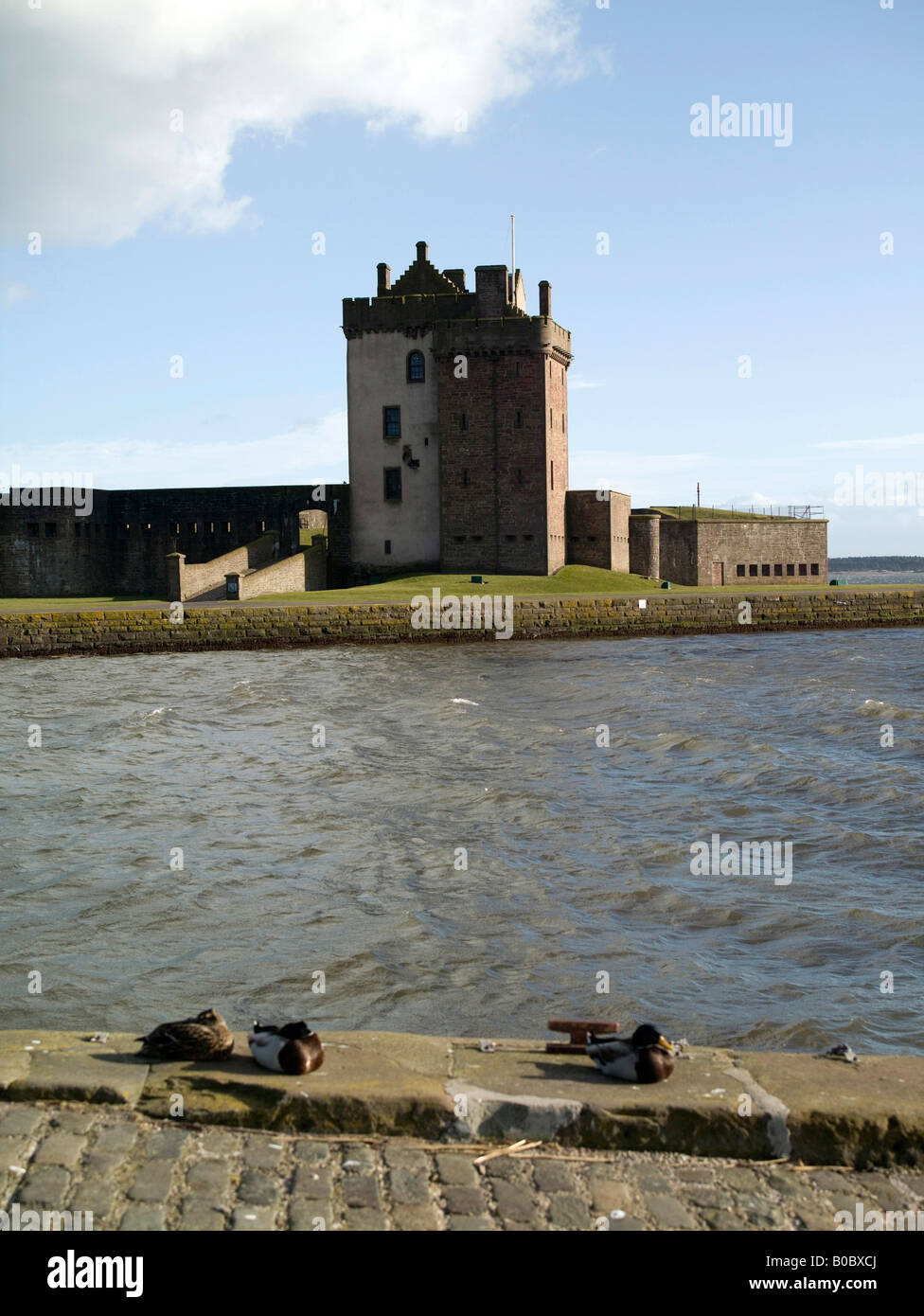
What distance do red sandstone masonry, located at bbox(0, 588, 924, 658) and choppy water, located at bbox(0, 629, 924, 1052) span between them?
52.6 ft

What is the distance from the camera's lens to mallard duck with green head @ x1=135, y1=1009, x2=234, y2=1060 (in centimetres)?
583

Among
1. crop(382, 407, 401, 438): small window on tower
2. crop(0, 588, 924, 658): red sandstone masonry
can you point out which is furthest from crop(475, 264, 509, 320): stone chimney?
crop(0, 588, 924, 658): red sandstone masonry

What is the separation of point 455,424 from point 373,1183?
2077 inches

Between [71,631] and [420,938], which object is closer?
[420,938]

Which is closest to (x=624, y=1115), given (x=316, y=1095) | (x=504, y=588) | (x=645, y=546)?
(x=316, y=1095)

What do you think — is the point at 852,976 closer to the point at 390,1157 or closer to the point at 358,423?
the point at 390,1157

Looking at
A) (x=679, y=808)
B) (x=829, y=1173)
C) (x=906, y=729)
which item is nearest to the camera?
(x=829, y=1173)

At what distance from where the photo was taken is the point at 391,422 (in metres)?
57.9

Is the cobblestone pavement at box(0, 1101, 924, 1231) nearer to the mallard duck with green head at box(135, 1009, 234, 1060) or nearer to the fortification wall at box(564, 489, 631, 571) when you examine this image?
the mallard duck with green head at box(135, 1009, 234, 1060)

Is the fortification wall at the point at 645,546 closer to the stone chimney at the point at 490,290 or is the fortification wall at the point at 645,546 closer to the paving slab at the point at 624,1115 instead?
the stone chimney at the point at 490,290

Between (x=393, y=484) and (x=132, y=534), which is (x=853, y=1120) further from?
(x=132, y=534)

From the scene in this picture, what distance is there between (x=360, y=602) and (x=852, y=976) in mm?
37215
